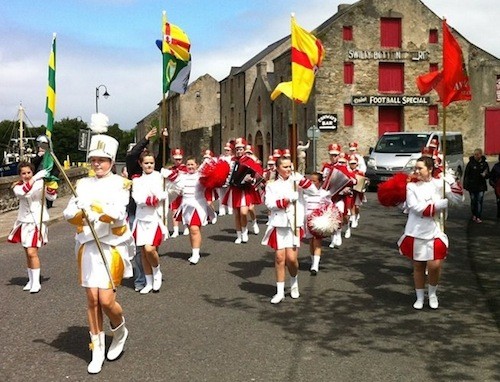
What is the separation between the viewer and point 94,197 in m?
5.20

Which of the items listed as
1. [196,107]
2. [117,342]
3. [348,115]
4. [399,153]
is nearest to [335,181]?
[117,342]

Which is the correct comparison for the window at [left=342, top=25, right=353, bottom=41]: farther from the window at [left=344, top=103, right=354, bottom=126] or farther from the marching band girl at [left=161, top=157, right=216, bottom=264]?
the marching band girl at [left=161, top=157, right=216, bottom=264]

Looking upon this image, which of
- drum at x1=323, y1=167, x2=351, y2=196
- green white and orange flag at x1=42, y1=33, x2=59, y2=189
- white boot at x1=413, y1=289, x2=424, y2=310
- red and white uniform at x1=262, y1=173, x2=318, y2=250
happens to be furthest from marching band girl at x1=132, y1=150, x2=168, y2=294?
drum at x1=323, y1=167, x2=351, y2=196

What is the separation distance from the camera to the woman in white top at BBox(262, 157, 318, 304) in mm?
7473

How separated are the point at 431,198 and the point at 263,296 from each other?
2307 mm

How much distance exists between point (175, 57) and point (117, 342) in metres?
5.51

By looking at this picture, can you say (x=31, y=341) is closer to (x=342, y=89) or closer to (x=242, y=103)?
(x=342, y=89)

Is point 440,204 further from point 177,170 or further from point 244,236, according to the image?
point 244,236

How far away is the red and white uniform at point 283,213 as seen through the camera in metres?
7.51

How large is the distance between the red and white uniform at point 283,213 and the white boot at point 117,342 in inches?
102

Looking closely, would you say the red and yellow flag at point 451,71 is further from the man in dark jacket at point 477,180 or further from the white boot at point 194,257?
the man in dark jacket at point 477,180

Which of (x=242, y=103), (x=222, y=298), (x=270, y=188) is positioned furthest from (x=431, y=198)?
(x=242, y=103)

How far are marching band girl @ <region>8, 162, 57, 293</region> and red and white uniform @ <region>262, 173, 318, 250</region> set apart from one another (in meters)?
2.87

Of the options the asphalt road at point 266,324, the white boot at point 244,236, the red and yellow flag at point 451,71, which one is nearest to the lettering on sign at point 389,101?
the white boot at point 244,236
